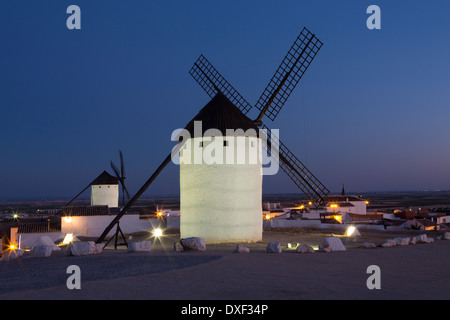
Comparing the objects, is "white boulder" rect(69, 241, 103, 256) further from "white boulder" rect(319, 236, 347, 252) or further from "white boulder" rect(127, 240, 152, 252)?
"white boulder" rect(319, 236, 347, 252)

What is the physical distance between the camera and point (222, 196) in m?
16.9

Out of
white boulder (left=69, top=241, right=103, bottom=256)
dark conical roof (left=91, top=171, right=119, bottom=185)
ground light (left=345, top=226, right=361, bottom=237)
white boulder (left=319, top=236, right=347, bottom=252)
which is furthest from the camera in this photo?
dark conical roof (left=91, top=171, right=119, bottom=185)

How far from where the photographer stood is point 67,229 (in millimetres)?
28953

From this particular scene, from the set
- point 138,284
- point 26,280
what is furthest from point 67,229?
point 138,284

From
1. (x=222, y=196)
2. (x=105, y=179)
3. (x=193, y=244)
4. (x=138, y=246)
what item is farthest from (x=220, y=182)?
(x=105, y=179)

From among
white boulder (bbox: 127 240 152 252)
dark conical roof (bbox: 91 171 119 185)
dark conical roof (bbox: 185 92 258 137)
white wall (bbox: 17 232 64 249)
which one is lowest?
white wall (bbox: 17 232 64 249)

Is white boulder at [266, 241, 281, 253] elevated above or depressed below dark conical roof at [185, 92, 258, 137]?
below

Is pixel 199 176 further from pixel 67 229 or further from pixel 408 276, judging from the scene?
pixel 67 229

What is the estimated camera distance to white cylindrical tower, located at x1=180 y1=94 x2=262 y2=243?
16.9 metres

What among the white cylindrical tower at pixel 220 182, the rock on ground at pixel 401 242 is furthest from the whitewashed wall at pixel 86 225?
the rock on ground at pixel 401 242

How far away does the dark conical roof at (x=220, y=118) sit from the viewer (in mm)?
17266

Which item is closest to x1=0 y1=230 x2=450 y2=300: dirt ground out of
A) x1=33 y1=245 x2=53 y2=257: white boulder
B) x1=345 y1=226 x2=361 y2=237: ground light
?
x1=33 y1=245 x2=53 y2=257: white boulder

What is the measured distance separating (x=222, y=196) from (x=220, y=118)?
3039 millimetres

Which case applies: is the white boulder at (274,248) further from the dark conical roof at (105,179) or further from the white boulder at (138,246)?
the dark conical roof at (105,179)
